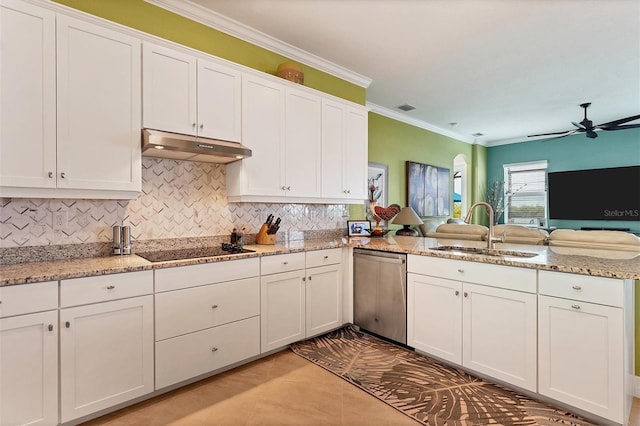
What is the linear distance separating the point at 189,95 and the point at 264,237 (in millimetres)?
1374

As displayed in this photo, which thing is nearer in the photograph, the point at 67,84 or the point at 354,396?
the point at 67,84

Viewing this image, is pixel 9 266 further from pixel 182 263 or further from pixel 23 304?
pixel 182 263

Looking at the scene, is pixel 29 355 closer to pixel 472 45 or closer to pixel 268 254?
pixel 268 254

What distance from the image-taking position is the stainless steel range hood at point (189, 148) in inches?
85.7

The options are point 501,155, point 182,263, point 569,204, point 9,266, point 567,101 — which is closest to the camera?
point 9,266

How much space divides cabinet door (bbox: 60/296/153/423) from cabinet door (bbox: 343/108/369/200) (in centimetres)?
235

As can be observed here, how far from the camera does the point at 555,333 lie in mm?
1962

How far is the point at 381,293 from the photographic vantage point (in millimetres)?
3014

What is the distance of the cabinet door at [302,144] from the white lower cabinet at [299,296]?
68cm

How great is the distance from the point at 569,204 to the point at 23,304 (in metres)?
8.30

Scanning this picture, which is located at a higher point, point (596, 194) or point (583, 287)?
point (596, 194)

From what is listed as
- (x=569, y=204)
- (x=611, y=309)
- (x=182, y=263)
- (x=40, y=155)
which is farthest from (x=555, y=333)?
(x=569, y=204)

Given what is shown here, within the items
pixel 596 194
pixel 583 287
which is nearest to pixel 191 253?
pixel 583 287

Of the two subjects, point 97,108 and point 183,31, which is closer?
point 97,108
